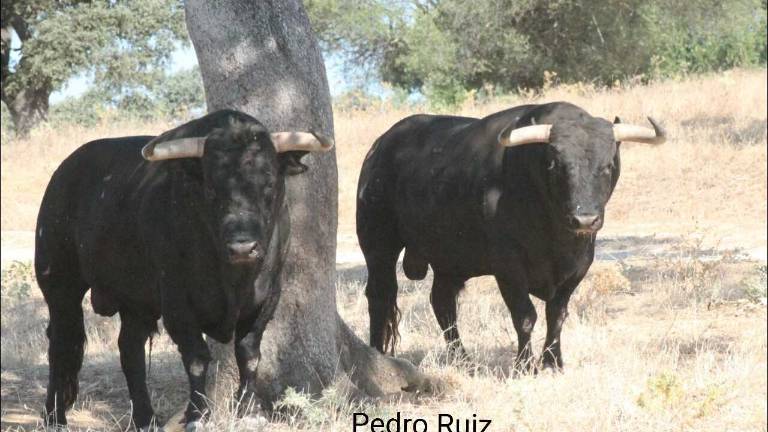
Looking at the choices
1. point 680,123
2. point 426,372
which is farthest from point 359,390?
point 680,123

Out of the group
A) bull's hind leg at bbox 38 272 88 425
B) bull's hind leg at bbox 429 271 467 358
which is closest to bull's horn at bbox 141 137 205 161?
bull's hind leg at bbox 38 272 88 425

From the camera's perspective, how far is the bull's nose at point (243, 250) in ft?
19.7

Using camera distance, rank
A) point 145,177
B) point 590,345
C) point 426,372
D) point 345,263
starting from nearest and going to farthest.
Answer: point 145,177 < point 426,372 < point 590,345 < point 345,263

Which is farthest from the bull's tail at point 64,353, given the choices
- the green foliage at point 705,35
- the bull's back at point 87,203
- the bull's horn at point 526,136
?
the green foliage at point 705,35

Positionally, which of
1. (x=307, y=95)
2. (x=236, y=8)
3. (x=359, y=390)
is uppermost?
(x=236, y=8)

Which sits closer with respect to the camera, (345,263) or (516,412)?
(516,412)

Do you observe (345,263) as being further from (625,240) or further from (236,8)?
(236,8)

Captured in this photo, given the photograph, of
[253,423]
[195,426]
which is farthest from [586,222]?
[195,426]

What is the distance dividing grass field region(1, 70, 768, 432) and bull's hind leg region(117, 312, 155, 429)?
242 millimetres

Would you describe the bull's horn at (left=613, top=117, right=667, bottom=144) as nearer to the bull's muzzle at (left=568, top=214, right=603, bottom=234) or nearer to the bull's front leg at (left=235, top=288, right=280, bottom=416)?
the bull's muzzle at (left=568, top=214, right=603, bottom=234)

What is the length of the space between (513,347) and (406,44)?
1090 inches

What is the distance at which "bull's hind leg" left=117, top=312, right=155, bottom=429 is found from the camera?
25.0 feet

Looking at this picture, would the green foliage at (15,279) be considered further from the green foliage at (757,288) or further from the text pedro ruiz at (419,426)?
the text pedro ruiz at (419,426)

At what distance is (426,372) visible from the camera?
8102mm
